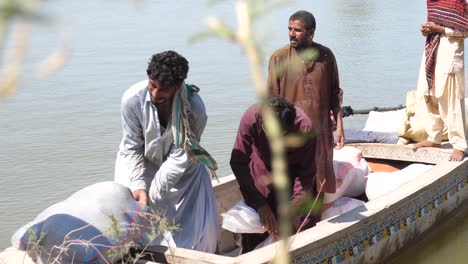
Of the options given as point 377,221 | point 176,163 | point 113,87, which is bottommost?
point 377,221

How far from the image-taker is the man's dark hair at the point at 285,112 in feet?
10.8

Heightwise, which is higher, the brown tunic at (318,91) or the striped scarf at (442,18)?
the striped scarf at (442,18)

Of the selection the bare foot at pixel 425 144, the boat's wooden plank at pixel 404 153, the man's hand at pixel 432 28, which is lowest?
the boat's wooden plank at pixel 404 153

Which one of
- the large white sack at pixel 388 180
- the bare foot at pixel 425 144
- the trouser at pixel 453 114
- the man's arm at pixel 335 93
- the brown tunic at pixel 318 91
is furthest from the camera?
the bare foot at pixel 425 144

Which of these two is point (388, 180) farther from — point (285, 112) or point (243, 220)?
point (285, 112)

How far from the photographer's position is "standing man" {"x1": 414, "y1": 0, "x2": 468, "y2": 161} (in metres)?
5.07

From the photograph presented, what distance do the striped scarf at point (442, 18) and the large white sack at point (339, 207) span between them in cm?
135

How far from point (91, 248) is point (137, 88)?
28.6 inches

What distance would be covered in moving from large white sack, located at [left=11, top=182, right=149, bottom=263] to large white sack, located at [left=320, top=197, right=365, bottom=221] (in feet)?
4.53

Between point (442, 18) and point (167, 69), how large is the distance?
8.90 ft

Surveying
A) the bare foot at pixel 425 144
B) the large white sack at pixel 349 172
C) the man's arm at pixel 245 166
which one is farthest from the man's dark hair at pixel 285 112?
the bare foot at pixel 425 144

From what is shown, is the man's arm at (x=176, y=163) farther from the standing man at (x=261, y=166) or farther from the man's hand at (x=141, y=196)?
the standing man at (x=261, y=166)

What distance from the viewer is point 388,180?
193 inches

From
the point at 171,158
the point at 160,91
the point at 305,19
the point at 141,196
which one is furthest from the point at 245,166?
the point at 305,19
